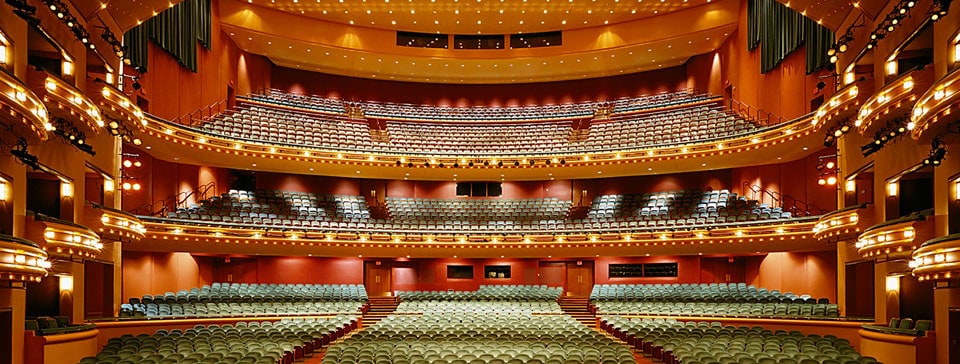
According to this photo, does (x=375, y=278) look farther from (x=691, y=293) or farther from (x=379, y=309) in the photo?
(x=691, y=293)

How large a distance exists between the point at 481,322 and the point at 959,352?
8461mm

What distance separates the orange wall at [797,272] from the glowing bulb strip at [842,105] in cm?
619

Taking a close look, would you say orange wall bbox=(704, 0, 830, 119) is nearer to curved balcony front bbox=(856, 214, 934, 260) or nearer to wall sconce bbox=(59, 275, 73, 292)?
curved balcony front bbox=(856, 214, 934, 260)

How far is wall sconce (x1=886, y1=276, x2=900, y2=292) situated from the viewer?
13086 mm

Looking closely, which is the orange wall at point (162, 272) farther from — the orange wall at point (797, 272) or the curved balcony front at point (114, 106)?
the orange wall at point (797, 272)

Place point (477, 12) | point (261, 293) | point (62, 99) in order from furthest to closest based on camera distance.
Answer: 1. point (477, 12)
2. point (261, 293)
3. point (62, 99)

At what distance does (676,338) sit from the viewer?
1299 cm

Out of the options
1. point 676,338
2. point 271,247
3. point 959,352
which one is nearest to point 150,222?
point 271,247

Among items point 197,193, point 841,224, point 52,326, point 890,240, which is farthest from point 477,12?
point 52,326

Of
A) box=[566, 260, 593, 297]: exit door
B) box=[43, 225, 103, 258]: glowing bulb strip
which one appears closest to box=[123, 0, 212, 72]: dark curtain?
box=[43, 225, 103, 258]: glowing bulb strip

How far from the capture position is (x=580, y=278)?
2378cm

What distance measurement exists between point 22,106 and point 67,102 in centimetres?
257

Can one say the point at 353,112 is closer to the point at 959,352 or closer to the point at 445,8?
the point at 445,8

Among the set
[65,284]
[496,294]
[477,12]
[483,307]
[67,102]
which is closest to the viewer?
[67,102]
